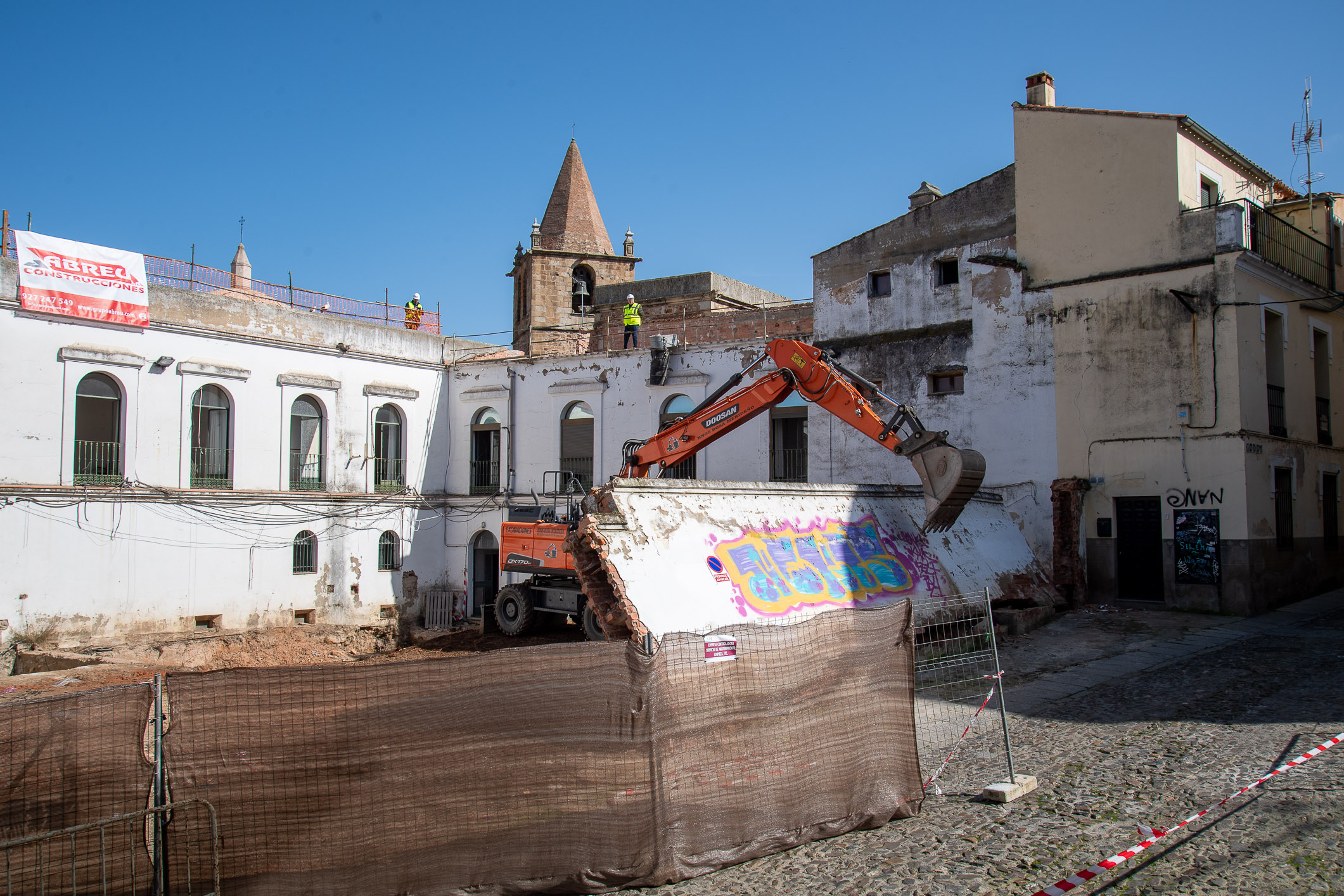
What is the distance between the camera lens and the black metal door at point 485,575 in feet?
87.0

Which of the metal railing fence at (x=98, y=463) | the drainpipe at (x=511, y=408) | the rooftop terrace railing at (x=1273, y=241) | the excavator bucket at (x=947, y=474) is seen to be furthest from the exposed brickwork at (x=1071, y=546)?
the metal railing fence at (x=98, y=463)

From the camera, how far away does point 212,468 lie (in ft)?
71.9

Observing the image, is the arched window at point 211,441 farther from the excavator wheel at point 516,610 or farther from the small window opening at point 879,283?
the small window opening at point 879,283

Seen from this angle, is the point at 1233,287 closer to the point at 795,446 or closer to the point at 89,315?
the point at 795,446

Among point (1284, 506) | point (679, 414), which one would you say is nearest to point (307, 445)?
point (679, 414)

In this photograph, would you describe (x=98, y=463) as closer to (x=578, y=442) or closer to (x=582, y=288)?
(x=578, y=442)

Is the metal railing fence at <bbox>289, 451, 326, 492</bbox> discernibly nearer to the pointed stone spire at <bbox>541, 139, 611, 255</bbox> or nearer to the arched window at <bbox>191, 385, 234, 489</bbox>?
the arched window at <bbox>191, 385, 234, 489</bbox>

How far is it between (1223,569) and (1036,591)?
10.7 feet

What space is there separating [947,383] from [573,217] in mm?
21088

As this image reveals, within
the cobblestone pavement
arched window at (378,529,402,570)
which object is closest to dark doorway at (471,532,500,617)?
arched window at (378,529,402,570)

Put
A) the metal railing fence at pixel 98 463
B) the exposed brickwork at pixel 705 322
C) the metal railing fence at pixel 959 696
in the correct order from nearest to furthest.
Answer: the metal railing fence at pixel 959 696, the metal railing fence at pixel 98 463, the exposed brickwork at pixel 705 322

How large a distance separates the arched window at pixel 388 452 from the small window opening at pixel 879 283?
45.3 feet

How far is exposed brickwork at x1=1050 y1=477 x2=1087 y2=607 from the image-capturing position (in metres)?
17.7

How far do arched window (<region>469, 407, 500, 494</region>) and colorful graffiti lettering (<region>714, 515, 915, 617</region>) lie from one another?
49.4 ft
